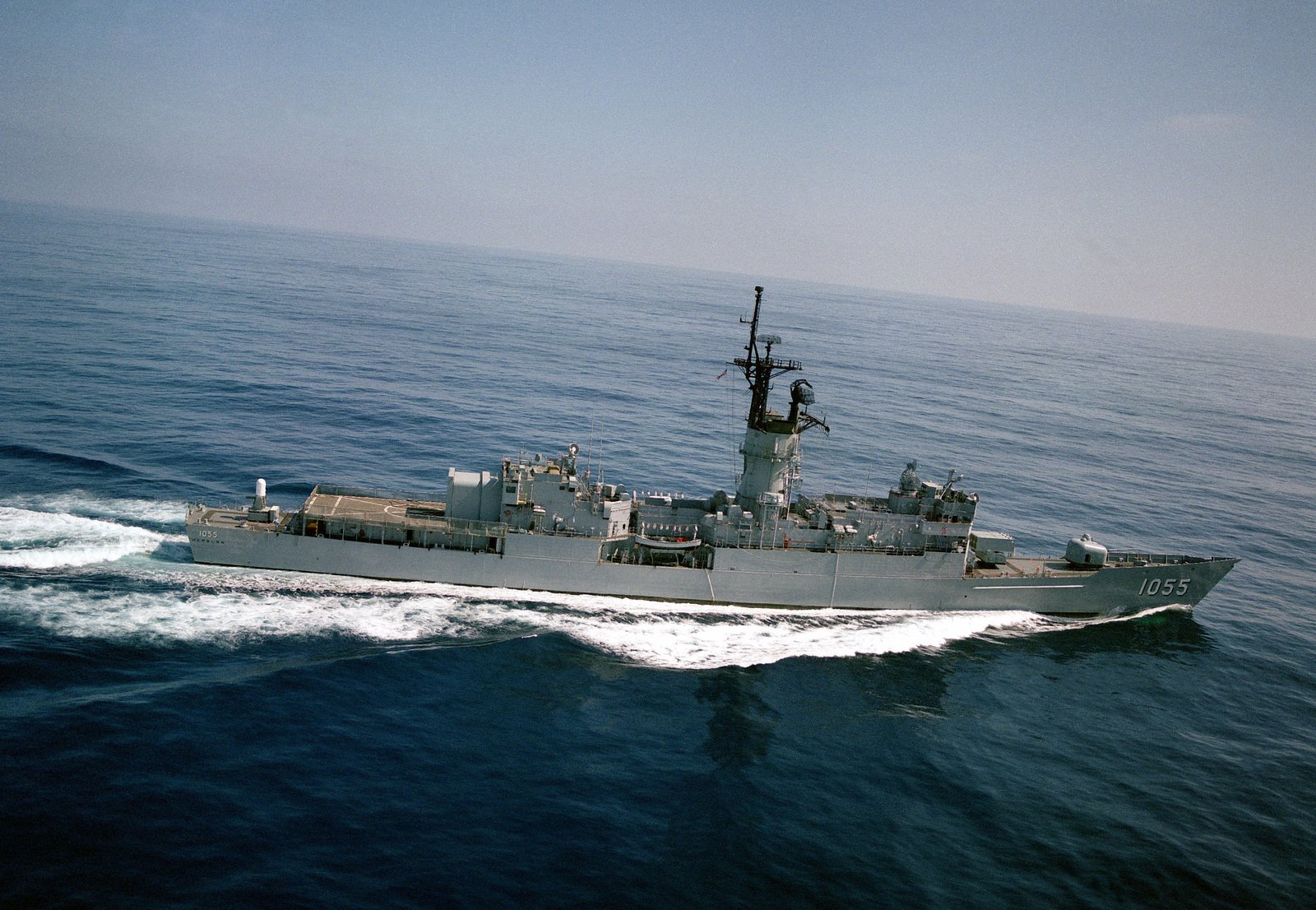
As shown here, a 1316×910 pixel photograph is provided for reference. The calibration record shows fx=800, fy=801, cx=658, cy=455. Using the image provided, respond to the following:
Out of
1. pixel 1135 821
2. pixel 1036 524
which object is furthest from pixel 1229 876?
pixel 1036 524

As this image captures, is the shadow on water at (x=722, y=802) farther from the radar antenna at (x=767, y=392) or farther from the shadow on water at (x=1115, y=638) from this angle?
the radar antenna at (x=767, y=392)

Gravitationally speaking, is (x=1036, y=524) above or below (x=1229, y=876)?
above

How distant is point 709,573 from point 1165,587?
23.1m

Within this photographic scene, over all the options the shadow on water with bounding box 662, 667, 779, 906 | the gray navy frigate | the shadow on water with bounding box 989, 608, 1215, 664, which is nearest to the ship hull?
the gray navy frigate

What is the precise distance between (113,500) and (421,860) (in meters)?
30.3

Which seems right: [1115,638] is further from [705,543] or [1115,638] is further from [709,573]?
[705,543]

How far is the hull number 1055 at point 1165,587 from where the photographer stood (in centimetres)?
3916

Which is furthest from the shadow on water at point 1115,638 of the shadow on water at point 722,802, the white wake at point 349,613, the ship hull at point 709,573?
the shadow on water at point 722,802

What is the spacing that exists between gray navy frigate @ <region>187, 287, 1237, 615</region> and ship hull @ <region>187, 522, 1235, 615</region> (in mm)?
61

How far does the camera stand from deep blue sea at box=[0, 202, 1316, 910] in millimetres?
19656

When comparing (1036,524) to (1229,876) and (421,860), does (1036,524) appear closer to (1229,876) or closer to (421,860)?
(1229,876)

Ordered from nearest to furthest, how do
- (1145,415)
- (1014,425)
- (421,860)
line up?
(421,860)
(1014,425)
(1145,415)

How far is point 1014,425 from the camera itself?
3196 inches

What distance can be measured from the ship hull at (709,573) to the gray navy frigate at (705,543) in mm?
61
